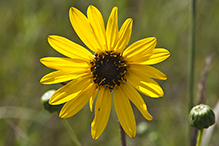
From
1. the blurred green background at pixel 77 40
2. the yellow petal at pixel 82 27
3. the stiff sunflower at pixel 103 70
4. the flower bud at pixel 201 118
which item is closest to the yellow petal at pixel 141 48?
the stiff sunflower at pixel 103 70

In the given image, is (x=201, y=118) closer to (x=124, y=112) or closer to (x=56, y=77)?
(x=124, y=112)

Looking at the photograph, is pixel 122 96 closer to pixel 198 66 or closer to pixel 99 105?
pixel 99 105

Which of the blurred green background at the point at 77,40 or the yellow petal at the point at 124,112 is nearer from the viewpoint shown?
the yellow petal at the point at 124,112

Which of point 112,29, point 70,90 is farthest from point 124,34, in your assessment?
point 70,90

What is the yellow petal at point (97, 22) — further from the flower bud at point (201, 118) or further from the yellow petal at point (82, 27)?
the flower bud at point (201, 118)

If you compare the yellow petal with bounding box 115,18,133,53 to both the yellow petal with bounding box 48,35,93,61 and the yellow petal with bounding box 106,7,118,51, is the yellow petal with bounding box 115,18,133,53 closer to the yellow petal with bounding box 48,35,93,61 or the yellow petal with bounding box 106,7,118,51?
the yellow petal with bounding box 106,7,118,51
